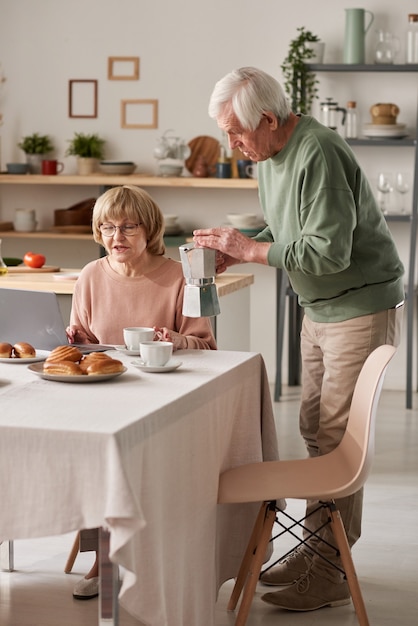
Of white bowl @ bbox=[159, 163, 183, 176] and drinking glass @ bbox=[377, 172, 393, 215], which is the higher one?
white bowl @ bbox=[159, 163, 183, 176]

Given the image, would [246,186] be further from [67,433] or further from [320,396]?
[67,433]

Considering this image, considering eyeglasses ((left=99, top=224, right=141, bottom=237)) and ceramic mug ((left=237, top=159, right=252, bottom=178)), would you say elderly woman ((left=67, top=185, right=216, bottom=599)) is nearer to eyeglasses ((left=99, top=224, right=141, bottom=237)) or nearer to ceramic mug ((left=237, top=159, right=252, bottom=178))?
Answer: eyeglasses ((left=99, top=224, right=141, bottom=237))

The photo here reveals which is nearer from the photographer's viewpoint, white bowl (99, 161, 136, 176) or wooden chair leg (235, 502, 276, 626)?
wooden chair leg (235, 502, 276, 626)

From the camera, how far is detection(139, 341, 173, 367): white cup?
2.53 m

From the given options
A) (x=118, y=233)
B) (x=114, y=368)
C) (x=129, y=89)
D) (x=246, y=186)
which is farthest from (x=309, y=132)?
(x=129, y=89)

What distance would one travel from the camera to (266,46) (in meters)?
6.04

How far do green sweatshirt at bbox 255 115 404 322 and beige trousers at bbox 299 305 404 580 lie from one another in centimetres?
4

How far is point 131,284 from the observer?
3.00 m

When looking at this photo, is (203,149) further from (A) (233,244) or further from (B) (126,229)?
(A) (233,244)

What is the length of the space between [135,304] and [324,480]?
830mm

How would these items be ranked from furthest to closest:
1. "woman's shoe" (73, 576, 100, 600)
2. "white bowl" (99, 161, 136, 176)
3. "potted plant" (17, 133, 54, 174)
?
"potted plant" (17, 133, 54, 174) < "white bowl" (99, 161, 136, 176) < "woman's shoe" (73, 576, 100, 600)

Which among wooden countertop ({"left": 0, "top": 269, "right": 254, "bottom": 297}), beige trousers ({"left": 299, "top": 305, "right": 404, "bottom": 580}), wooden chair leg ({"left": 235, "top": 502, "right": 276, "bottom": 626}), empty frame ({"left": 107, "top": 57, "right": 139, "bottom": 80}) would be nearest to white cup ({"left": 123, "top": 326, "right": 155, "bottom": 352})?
beige trousers ({"left": 299, "top": 305, "right": 404, "bottom": 580})

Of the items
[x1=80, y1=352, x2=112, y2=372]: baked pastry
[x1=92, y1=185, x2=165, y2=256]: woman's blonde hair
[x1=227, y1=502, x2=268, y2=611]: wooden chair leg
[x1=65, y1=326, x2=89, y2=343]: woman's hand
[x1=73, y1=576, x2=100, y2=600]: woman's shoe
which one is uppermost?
[x1=92, y1=185, x2=165, y2=256]: woman's blonde hair

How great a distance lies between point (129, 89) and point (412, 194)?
1876mm
